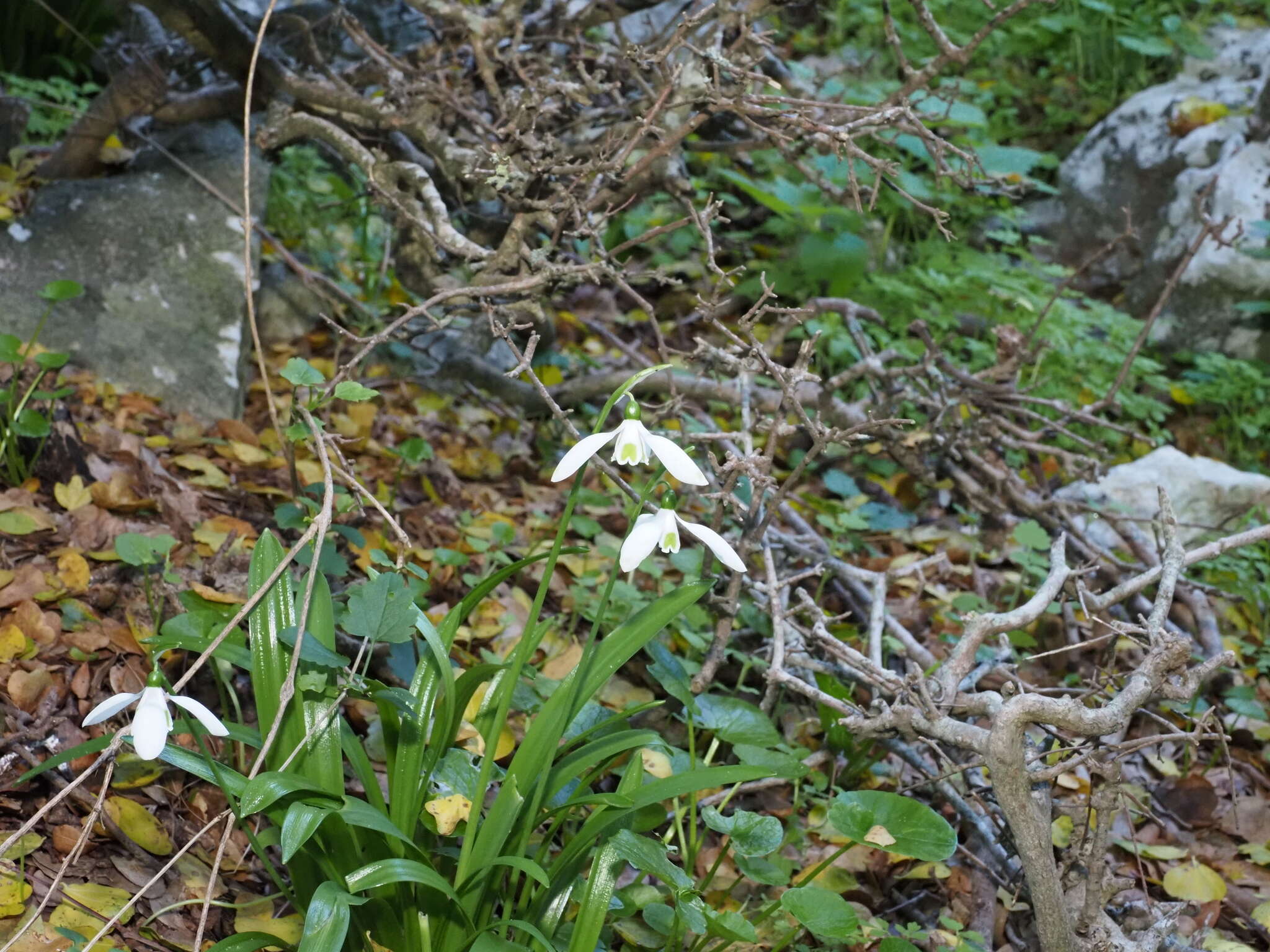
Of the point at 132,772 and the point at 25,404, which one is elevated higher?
the point at 25,404

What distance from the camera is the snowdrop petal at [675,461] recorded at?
46.0 inches

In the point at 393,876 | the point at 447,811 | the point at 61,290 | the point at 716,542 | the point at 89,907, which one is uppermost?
the point at 716,542

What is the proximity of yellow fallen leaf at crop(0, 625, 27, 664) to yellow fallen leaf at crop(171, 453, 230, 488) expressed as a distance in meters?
0.66

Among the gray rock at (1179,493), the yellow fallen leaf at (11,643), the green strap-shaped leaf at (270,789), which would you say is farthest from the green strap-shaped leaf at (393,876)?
the gray rock at (1179,493)

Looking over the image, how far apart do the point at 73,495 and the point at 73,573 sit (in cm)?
28

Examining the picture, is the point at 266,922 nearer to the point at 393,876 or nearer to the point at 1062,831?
the point at 393,876

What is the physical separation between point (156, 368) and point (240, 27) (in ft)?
3.49

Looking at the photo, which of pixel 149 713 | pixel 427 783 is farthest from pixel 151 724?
pixel 427 783

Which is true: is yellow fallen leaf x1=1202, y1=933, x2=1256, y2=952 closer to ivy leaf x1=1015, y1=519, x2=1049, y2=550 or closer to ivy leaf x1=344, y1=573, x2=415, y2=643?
ivy leaf x1=1015, y1=519, x2=1049, y2=550

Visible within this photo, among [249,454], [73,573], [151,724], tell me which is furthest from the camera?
[249,454]

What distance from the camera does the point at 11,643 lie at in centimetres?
189

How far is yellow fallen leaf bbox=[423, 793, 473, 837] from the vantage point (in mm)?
1514

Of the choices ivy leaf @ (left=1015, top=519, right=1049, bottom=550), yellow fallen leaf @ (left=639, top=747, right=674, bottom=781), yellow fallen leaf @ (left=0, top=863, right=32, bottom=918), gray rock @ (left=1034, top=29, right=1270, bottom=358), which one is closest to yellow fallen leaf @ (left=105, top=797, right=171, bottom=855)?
yellow fallen leaf @ (left=0, top=863, right=32, bottom=918)

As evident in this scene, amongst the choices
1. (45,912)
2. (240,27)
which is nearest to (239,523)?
(45,912)
